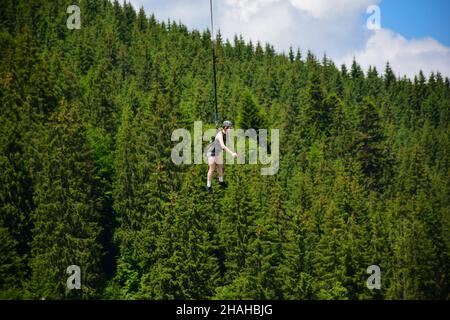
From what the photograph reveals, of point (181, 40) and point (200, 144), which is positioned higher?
point (181, 40)

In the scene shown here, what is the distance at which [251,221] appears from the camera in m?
54.7

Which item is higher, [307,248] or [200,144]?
[200,144]

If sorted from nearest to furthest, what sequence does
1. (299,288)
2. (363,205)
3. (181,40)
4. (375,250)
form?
(299,288), (375,250), (363,205), (181,40)

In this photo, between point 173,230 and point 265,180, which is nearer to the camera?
point 173,230

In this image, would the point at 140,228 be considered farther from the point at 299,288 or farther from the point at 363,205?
the point at 363,205

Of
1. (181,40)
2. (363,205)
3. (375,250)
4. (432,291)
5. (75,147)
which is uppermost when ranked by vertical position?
(181,40)

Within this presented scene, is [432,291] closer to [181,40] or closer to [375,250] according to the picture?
[375,250]

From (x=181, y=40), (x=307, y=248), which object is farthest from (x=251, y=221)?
(x=181, y=40)

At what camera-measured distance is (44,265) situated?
175 feet

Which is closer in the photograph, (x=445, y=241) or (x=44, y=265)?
(x=44, y=265)

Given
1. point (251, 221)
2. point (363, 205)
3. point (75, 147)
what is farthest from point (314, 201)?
point (75, 147)

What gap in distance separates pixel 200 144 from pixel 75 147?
11.2 metres

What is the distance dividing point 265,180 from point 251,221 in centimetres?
770

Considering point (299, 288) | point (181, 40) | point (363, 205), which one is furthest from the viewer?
point (181, 40)
